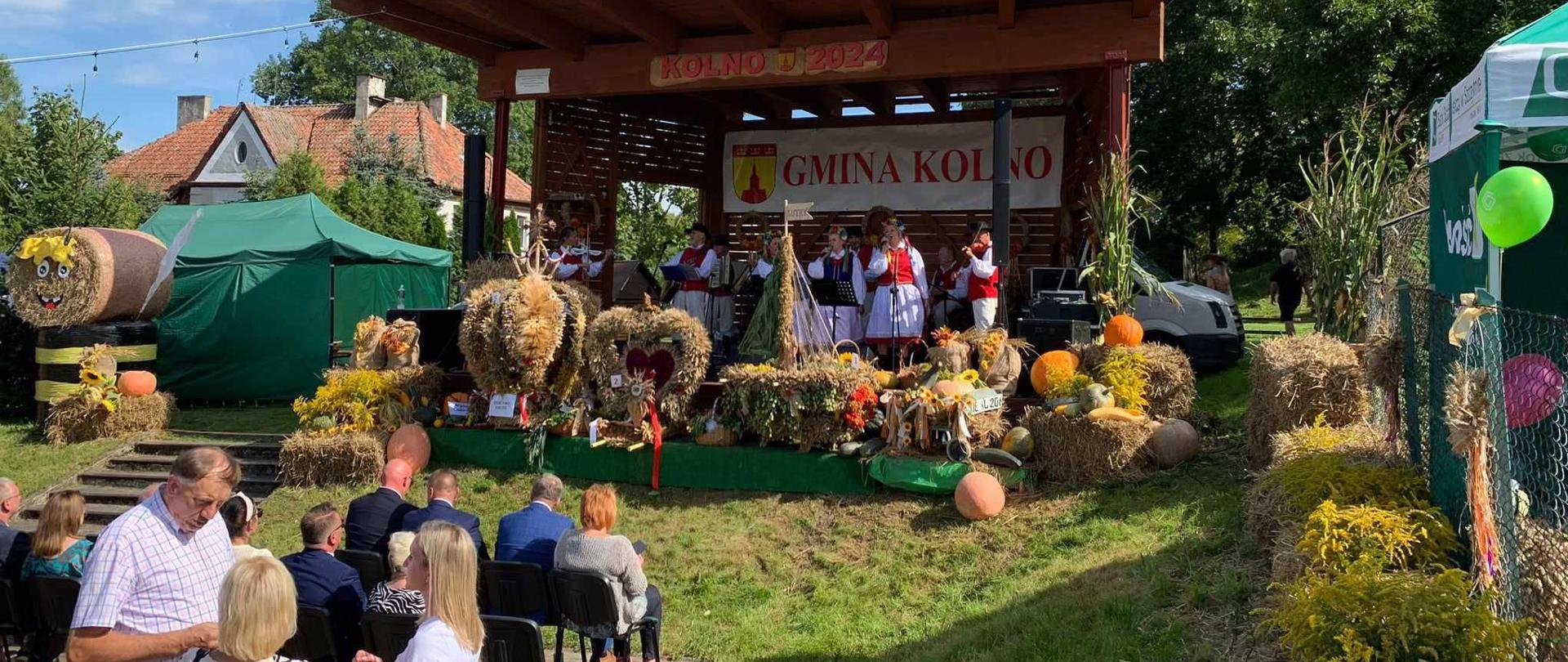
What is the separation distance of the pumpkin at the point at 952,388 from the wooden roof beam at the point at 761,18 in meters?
4.65

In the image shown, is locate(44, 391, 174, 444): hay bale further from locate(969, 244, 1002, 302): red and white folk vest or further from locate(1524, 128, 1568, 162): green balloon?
locate(1524, 128, 1568, 162): green balloon

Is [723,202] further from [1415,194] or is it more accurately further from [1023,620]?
[1023,620]

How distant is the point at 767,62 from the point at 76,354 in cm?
799

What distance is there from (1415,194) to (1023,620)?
5.75 m

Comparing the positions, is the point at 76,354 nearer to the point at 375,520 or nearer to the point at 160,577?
the point at 375,520

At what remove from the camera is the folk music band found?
1066cm

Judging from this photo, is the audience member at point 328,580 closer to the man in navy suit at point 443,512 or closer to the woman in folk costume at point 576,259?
the man in navy suit at point 443,512

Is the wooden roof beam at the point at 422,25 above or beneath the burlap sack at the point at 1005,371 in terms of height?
above

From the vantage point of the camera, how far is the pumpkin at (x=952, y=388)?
28.0 ft

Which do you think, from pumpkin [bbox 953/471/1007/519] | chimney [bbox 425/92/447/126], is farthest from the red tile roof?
pumpkin [bbox 953/471/1007/519]

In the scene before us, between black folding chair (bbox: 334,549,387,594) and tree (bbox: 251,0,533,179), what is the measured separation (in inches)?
1779

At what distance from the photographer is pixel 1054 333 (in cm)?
926

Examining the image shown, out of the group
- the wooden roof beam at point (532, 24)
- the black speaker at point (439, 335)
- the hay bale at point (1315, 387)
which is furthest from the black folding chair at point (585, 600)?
the wooden roof beam at point (532, 24)

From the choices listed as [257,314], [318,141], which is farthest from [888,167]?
[318,141]
